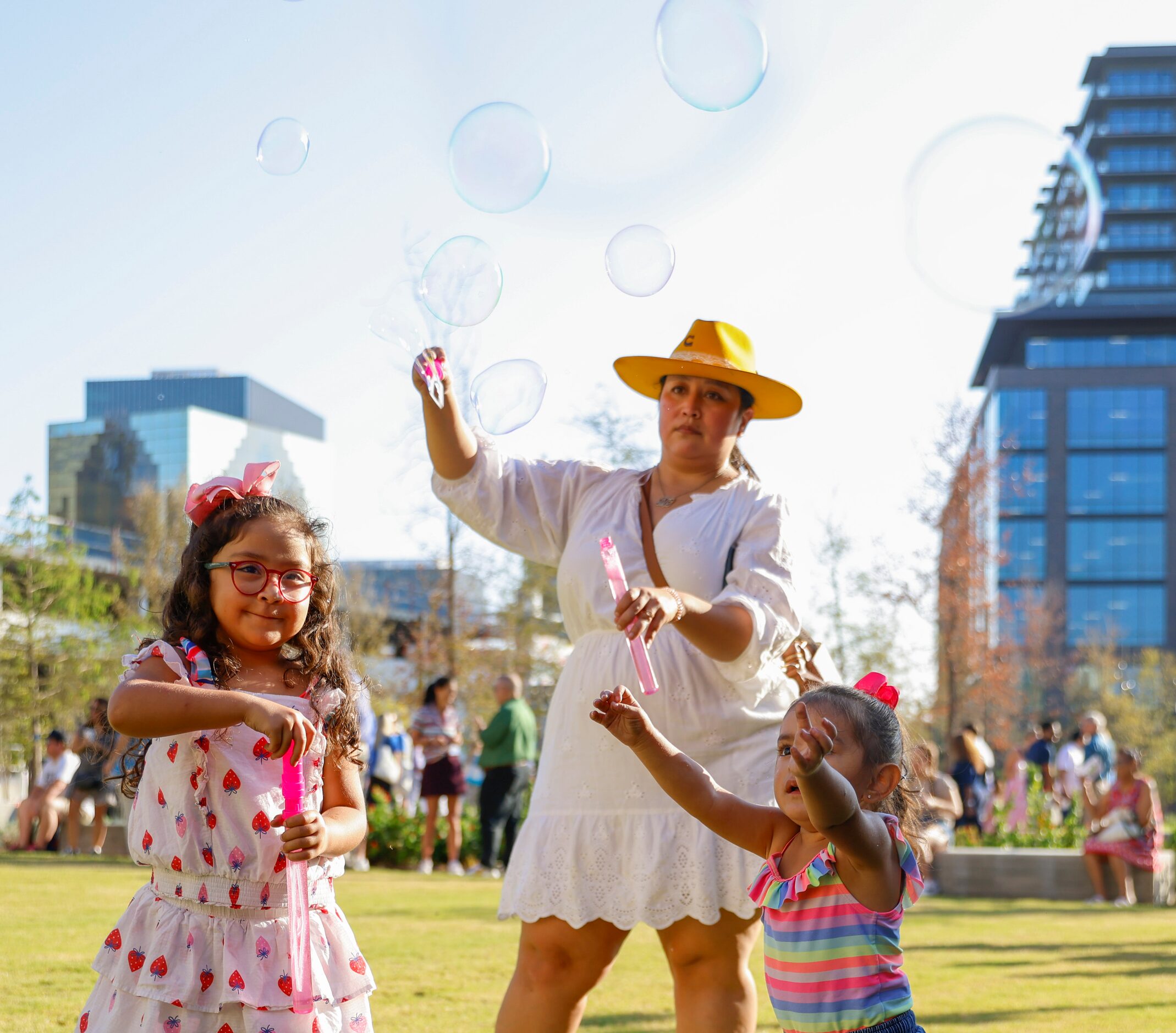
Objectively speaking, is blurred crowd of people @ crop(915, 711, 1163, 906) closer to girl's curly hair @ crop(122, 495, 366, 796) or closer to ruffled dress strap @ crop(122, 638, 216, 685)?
girl's curly hair @ crop(122, 495, 366, 796)

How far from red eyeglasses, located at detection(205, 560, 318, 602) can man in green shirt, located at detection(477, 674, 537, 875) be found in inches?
365

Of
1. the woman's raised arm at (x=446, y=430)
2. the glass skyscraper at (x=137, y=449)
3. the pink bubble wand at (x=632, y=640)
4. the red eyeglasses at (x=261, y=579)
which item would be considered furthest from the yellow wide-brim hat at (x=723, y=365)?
the glass skyscraper at (x=137, y=449)

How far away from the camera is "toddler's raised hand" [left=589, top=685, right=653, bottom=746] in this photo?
9.14 ft

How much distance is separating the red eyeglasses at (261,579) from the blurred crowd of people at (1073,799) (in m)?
6.25

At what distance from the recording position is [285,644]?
296 cm

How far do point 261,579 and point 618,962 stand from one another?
4735 mm

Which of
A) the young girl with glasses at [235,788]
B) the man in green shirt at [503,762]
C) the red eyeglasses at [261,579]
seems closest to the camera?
the young girl with glasses at [235,788]

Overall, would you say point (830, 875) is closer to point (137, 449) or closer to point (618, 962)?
point (618, 962)

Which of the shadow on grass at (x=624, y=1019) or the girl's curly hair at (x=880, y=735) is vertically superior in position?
the girl's curly hair at (x=880, y=735)

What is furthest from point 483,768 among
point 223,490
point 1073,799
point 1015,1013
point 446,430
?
point 223,490

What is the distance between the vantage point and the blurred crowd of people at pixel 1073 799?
11742 mm

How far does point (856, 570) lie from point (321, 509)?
69.0 feet

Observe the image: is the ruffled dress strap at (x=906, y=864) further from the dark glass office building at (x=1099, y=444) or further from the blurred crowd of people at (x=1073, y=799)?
the dark glass office building at (x=1099, y=444)

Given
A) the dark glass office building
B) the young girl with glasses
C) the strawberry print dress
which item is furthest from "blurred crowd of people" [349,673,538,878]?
the dark glass office building
